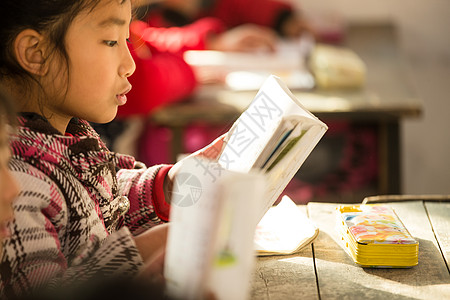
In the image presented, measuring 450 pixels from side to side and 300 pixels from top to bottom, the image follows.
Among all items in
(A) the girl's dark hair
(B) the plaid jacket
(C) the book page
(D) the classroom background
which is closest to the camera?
(C) the book page

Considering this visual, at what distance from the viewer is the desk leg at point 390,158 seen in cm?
207

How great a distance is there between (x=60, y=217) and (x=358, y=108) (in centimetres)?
129

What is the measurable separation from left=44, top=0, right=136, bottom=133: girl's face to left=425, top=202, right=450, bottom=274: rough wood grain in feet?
1.74

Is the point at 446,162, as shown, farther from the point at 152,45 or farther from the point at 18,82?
the point at 18,82

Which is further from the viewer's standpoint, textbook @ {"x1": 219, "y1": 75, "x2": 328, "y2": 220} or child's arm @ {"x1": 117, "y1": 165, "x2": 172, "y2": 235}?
child's arm @ {"x1": 117, "y1": 165, "x2": 172, "y2": 235}

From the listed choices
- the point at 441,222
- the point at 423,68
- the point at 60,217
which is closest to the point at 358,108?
the point at 441,222

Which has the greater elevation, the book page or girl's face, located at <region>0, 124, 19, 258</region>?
girl's face, located at <region>0, 124, 19, 258</region>

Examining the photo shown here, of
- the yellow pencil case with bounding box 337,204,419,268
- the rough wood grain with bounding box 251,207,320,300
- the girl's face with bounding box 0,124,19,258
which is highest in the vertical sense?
the girl's face with bounding box 0,124,19,258

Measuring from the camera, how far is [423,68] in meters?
3.23

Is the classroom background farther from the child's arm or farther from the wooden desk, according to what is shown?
the child's arm

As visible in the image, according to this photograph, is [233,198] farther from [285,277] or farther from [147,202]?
[147,202]

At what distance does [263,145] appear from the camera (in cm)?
84

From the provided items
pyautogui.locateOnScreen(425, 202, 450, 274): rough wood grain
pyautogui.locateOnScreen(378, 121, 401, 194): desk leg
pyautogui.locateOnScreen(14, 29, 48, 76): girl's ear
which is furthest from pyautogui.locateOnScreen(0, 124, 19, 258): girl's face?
pyautogui.locateOnScreen(378, 121, 401, 194): desk leg

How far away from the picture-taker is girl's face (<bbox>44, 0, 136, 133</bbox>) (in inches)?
36.1
